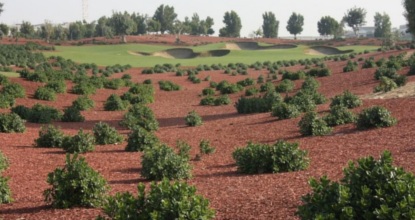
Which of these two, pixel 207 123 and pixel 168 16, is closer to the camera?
pixel 207 123

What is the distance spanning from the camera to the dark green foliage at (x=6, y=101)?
25.6 meters

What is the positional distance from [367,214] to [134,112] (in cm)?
1786

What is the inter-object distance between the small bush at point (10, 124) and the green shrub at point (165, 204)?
42.2 feet

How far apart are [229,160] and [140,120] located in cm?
731

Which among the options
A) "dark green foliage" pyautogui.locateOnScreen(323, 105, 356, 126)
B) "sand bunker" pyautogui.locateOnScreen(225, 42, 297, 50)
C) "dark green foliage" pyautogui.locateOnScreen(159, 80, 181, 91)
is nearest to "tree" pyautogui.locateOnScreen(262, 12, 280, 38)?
"sand bunker" pyautogui.locateOnScreen(225, 42, 297, 50)

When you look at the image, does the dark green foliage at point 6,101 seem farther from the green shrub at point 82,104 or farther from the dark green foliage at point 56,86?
the dark green foliage at point 56,86

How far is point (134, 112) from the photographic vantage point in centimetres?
2262

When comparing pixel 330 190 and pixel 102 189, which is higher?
pixel 330 190

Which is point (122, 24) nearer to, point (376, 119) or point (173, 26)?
point (173, 26)

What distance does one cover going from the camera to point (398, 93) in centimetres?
2381

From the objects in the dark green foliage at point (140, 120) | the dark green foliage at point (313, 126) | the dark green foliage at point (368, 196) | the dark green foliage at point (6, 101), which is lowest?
the dark green foliage at point (6, 101)

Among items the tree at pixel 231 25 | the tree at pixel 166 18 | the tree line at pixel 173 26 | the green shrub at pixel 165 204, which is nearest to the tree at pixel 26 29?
the tree line at pixel 173 26

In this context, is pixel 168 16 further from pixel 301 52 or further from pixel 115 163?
pixel 115 163

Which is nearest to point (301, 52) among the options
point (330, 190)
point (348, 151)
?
point (348, 151)
